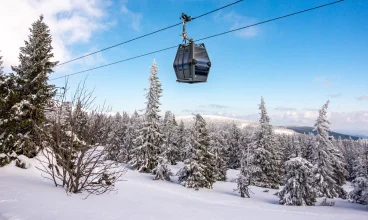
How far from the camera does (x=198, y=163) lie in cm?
3088

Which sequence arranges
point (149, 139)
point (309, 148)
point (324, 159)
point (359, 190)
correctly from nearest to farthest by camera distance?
point (359, 190)
point (324, 159)
point (149, 139)
point (309, 148)

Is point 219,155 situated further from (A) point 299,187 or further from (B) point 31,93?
(B) point 31,93

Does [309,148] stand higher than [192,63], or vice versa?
[192,63]

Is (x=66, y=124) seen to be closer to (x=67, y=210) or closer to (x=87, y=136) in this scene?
(x=87, y=136)

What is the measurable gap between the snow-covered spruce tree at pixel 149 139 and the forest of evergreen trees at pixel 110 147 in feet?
0.48

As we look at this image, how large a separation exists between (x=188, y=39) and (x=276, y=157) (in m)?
38.3

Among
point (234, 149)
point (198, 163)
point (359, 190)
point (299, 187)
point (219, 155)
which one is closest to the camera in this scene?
point (299, 187)

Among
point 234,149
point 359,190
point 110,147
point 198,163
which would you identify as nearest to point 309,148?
point 234,149

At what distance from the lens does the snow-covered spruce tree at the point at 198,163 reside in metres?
30.1

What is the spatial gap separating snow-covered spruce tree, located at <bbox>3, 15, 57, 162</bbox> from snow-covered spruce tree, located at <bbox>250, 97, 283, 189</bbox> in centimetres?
3153

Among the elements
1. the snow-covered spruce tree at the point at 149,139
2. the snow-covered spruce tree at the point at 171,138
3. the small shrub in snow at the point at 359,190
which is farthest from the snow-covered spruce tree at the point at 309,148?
the snow-covered spruce tree at the point at 171,138

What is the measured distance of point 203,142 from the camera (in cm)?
3209

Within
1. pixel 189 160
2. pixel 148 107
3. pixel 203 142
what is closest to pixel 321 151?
pixel 203 142

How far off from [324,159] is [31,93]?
117 feet
